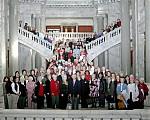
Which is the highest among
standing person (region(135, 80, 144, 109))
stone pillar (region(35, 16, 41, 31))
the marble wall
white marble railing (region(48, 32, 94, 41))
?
stone pillar (region(35, 16, 41, 31))

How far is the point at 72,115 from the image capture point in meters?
10.4

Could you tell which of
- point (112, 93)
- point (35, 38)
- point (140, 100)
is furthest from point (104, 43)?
point (140, 100)

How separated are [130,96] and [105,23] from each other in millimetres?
22112

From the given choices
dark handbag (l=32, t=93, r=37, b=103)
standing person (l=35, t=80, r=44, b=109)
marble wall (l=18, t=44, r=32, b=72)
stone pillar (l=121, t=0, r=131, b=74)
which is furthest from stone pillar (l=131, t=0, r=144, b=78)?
marble wall (l=18, t=44, r=32, b=72)

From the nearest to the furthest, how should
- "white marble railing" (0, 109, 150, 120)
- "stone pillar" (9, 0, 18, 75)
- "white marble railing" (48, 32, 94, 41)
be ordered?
"white marble railing" (0, 109, 150, 120)
"stone pillar" (9, 0, 18, 75)
"white marble railing" (48, 32, 94, 41)

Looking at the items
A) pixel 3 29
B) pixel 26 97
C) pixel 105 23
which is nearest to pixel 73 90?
pixel 26 97

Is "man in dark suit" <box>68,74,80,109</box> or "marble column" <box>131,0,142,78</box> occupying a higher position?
"marble column" <box>131,0,142,78</box>

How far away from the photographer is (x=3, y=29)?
2286 cm

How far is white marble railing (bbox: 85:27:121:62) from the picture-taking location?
28.8 m

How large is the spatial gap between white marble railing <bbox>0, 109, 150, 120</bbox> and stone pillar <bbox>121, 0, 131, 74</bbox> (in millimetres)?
15293

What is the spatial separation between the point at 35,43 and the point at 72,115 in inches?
832

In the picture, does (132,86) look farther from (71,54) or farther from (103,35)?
(103,35)

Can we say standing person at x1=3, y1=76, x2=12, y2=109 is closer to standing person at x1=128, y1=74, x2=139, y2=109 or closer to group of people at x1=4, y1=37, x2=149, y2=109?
group of people at x1=4, y1=37, x2=149, y2=109

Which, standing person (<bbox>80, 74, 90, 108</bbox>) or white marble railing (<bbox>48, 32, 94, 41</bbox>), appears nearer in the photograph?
standing person (<bbox>80, 74, 90, 108</bbox>)
